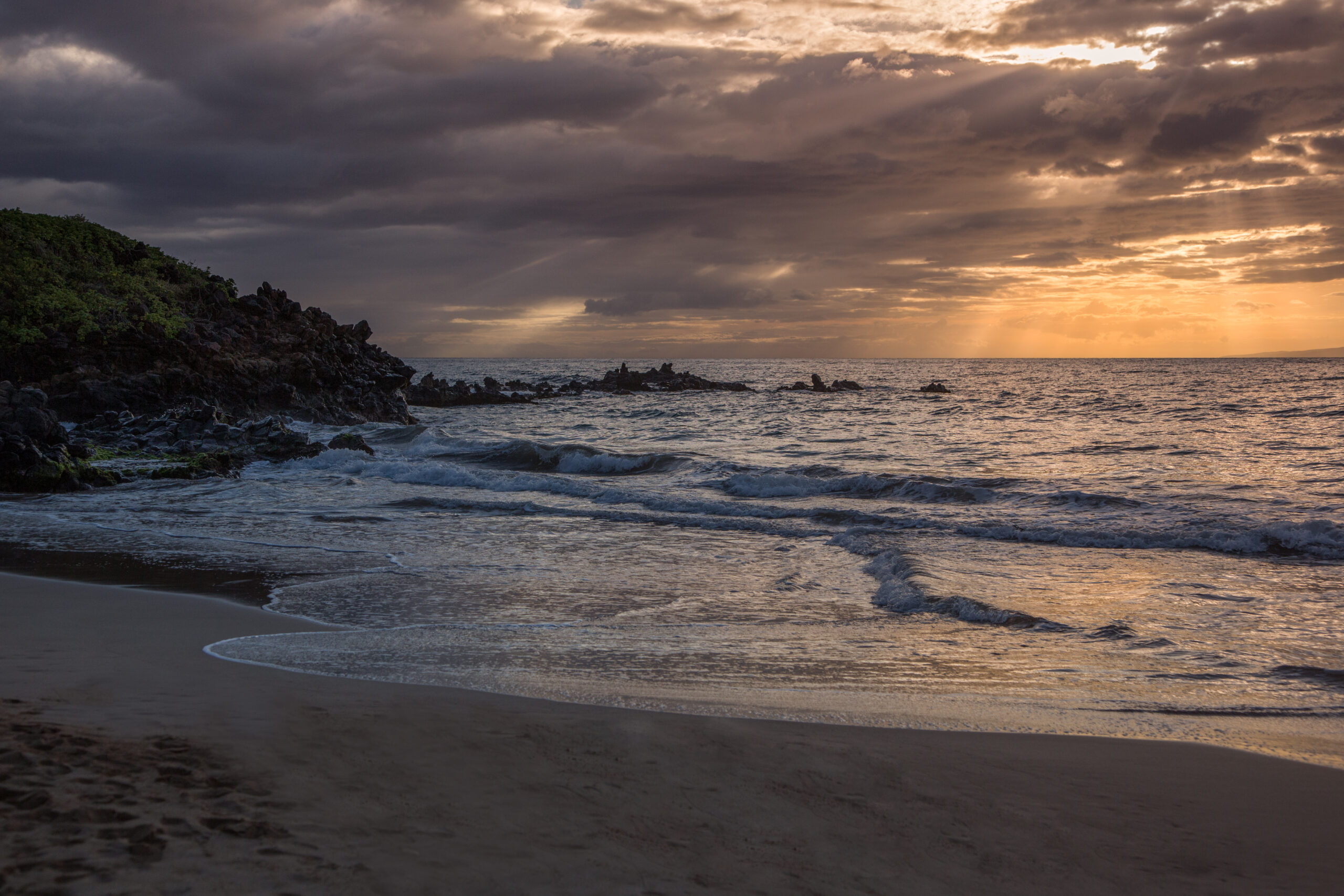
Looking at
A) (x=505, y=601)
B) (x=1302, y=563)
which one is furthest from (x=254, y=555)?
(x=1302, y=563)

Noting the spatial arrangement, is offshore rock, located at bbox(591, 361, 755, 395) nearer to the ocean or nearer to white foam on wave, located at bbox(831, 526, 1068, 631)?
the ocean

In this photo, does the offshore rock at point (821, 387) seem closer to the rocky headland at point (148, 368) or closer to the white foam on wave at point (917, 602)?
the rocky headland at point (148, 368)

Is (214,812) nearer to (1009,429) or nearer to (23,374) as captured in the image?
(23,374)

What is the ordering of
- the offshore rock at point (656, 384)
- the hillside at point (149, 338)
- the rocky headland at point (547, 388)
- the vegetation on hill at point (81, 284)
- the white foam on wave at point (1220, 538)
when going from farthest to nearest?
1. the offshore rock at point (656, 384)
2. the rocky headland at point (547, 388)
3. the vegetation on hill at point (81, 284)
4. the hillside at point (149, 338)
5. the white foam on wave at point (1220, 538)

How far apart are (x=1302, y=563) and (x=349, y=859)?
38.3 ft

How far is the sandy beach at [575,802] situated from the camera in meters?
2.70

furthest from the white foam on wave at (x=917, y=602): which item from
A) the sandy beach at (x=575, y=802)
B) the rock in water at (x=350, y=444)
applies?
the rock in water at (x=350, y=444)

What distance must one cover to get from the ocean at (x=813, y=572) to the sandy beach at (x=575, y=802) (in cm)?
60

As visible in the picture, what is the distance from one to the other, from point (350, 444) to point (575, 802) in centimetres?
1995

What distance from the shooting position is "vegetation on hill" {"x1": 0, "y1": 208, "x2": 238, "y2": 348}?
81.4 feet

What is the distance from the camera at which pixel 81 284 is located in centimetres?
2694

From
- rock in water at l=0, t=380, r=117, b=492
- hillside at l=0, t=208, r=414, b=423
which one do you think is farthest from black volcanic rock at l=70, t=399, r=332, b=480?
hillside at l=0, t=208, r=414, b=423

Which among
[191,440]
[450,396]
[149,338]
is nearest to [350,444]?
[191,440]

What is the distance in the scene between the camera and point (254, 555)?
10055 mm
